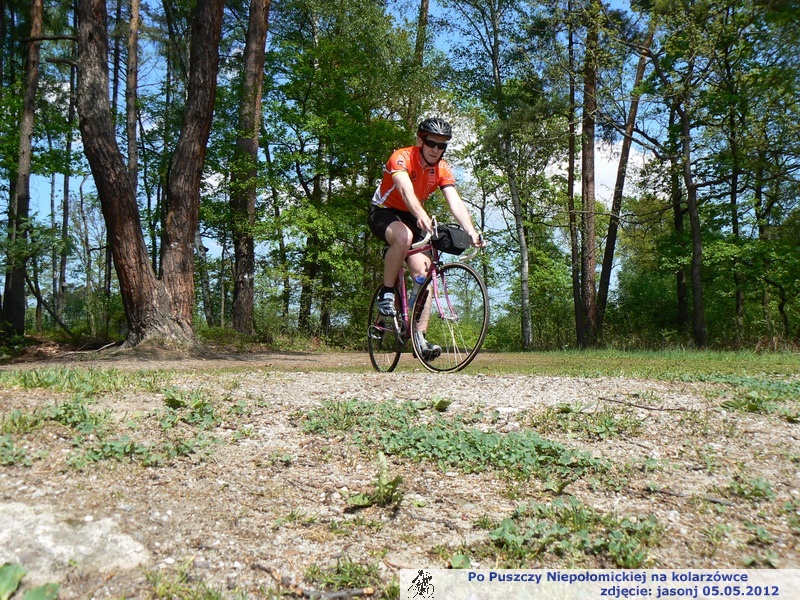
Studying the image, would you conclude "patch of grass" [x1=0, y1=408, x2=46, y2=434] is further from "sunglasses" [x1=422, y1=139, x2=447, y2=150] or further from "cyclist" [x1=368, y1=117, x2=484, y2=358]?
"sunglasses" [x1=422, y1=139, x2=447, y2=150]

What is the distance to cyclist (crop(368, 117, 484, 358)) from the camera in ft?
19.0

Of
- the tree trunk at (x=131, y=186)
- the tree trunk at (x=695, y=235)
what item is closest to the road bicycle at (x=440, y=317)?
the tree trunk at (x=131, y=186)

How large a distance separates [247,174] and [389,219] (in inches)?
532

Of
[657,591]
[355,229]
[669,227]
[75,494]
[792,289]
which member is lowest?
[657,591]

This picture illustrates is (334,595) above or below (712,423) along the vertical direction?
below

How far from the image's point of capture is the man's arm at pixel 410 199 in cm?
562

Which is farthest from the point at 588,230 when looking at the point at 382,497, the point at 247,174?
the point at 382,497

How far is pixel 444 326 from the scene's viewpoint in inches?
251

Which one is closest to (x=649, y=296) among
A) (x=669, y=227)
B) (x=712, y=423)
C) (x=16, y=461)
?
(x=669, y=227)

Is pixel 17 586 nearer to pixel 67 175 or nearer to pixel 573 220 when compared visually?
pixel 573 220

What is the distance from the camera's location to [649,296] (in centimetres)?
3253

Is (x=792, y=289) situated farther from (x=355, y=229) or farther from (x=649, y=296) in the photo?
(x=355, y=229)

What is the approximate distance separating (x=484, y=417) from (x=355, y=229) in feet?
57.2

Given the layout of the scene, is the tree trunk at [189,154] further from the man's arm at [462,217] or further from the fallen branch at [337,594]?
the fallen branch at [337,594]
